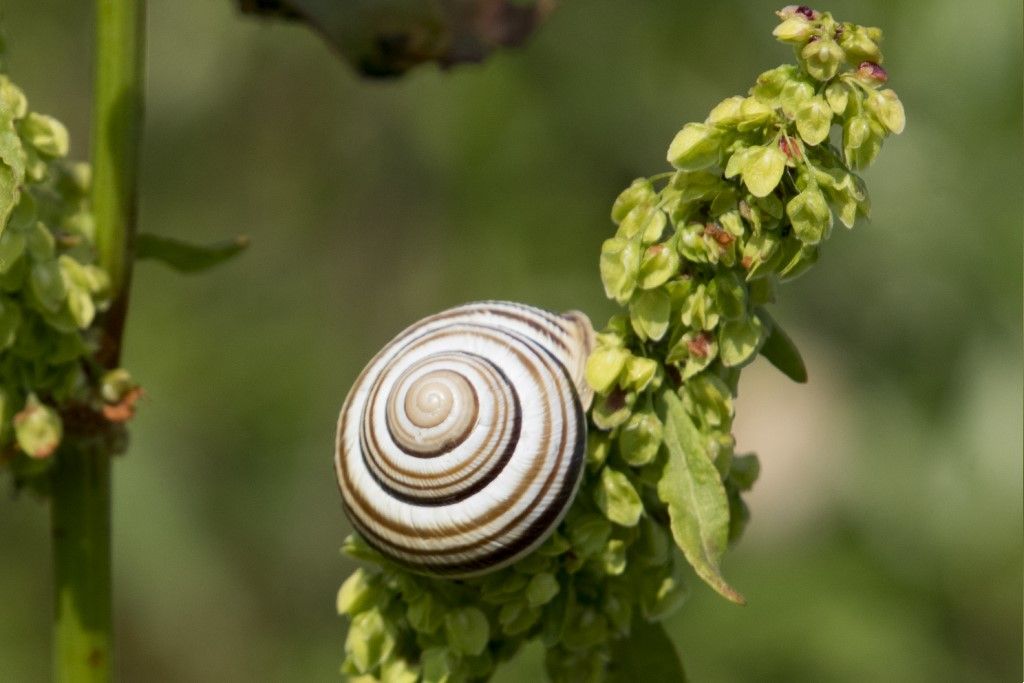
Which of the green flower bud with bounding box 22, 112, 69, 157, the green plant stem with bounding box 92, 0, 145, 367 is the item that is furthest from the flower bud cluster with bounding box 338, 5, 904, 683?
the green flower bud with bounding box 22, 112, 69, 157

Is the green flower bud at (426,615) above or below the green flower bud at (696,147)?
below

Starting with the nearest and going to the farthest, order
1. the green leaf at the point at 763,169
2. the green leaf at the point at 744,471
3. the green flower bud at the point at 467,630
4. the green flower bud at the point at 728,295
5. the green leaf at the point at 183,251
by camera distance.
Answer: the green leaf at the point at 763,169 → the green flower bud at the point at 728,295 → the green flower bud at the point at 467,630 → the green leaf at the point at 744,471 → the green leaf at the point at 183,251

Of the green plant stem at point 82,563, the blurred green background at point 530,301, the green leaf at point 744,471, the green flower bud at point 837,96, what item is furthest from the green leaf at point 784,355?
the blurred green background at point 530,301

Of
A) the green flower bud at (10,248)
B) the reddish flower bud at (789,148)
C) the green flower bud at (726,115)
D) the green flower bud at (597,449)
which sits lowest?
the green flower bud at (597,449)

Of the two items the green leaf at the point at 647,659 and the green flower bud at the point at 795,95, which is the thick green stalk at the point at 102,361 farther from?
the green flower bud at the point at 795,95

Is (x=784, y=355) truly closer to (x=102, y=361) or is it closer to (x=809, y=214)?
(x=809, y=214)

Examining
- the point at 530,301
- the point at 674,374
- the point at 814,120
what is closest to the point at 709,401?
the point at 674,374

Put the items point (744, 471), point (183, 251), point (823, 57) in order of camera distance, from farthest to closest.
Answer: point (183, 251), point (744, 471), point (823, 57)

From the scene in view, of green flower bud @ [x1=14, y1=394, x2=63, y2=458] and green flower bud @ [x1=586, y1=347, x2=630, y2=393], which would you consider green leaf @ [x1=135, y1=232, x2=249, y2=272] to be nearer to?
green flower bud @ [x1=14, y1=394, x2=63, y2=458]
